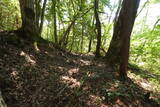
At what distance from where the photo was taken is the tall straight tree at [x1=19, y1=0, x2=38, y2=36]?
502 cm

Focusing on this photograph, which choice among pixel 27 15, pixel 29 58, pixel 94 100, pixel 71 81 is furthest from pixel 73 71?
pixel 27 15

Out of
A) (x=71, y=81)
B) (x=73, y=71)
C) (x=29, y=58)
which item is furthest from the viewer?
(x=73, y=71)

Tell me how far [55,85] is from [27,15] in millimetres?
2689

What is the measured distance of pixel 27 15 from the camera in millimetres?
5125

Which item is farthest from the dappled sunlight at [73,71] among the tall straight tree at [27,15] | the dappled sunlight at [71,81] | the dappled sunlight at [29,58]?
the tall straight tree at [27,15]

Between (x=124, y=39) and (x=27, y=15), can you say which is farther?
(x=27, y=15)

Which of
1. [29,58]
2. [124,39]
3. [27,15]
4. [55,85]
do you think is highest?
[27,15]

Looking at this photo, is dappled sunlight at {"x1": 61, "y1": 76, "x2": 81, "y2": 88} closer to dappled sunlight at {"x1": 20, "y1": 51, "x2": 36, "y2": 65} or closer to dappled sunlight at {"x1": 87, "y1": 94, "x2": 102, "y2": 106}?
dappled sunlight at {"x1": 87, "y1": 94, "x2": 102, "y2": 106}

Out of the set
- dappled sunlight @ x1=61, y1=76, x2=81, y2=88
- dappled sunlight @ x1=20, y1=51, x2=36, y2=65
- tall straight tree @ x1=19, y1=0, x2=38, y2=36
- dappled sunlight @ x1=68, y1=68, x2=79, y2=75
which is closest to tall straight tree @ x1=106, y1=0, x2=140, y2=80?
dappled sunlight @ x1=68, y1=68, x2=79, y2=75

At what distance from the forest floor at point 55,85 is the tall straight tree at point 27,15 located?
2.04 ft

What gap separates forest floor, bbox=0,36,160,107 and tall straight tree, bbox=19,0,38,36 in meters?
0.62

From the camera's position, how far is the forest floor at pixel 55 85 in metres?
3.31

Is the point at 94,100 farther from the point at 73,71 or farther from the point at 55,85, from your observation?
the point at 73,71

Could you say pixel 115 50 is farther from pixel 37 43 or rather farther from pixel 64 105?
pixel 64 105
